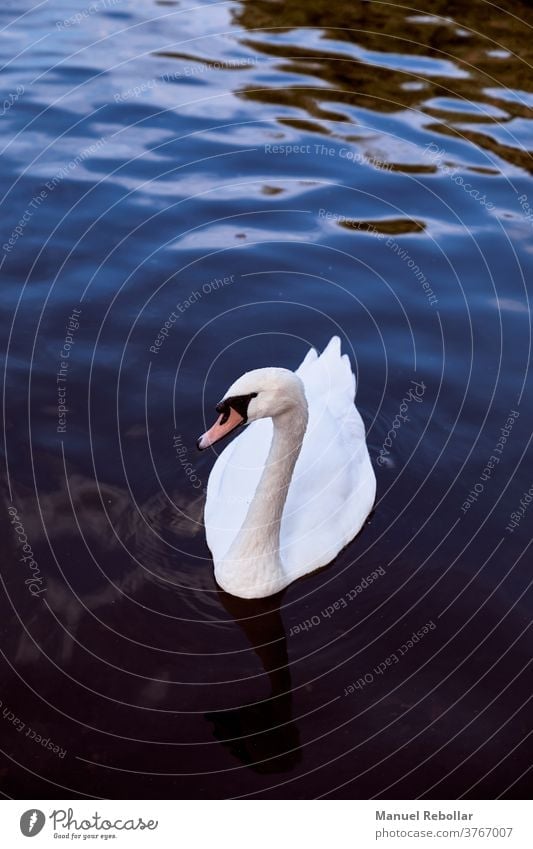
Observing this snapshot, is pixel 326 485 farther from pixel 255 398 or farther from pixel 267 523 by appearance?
pixel 255 398

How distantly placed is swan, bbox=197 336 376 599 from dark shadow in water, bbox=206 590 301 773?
27cm

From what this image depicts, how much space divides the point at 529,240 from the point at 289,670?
7729 millimetres

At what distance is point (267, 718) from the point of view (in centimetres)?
737

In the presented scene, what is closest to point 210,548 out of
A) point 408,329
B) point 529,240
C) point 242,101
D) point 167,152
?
point 408,329

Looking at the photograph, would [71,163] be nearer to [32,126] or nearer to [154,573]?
[32,126]

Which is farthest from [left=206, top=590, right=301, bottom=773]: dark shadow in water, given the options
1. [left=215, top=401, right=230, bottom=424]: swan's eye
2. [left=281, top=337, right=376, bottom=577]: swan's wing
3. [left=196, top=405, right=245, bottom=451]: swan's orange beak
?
[left=215, top=401, right=230, bottom=424]: swan's eye

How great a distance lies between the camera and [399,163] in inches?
593

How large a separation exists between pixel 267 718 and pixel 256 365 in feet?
14.6

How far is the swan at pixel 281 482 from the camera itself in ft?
25.1
